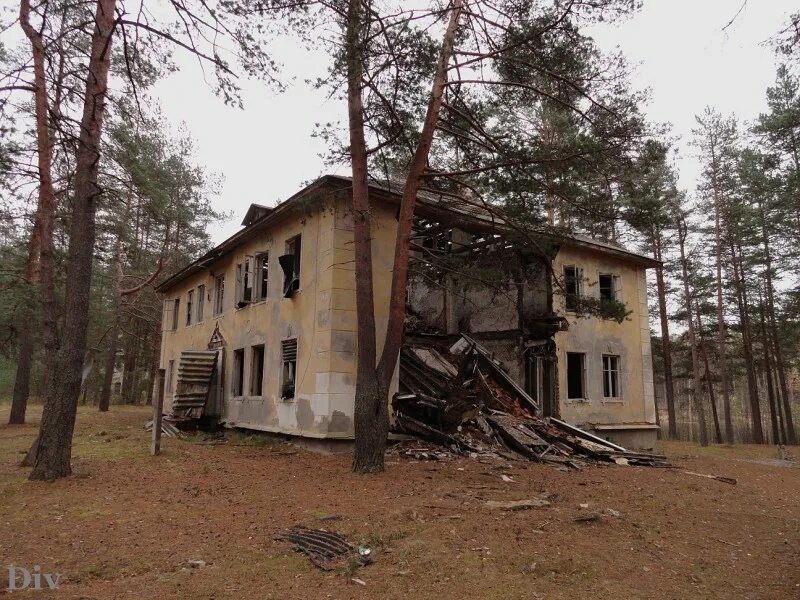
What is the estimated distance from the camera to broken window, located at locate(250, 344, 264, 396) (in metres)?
15.4

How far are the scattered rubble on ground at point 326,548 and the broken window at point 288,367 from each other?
7.34 meters

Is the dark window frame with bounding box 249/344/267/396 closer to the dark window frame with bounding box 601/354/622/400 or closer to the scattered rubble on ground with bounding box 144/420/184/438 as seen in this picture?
the scattered rubble on ground with bounding box 144/420/184/438

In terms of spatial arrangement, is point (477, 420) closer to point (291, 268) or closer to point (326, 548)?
point (291, 268)

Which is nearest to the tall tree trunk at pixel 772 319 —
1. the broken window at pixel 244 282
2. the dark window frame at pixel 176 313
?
the broken window at pixel 244 282

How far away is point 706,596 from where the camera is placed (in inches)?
175

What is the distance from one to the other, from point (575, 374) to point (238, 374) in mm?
10961

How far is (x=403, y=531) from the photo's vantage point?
232 inches

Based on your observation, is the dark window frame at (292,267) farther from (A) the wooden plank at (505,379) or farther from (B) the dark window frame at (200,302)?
(B) the dark window frame at (200,302)

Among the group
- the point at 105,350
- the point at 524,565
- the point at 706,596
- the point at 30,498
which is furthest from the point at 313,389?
the point at 105,350

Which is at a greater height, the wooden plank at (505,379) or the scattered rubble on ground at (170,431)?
the wooden plank at (505,379)

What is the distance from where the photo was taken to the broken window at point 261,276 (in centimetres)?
1573

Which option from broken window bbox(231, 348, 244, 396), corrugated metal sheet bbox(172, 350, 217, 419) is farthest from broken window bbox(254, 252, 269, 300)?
corrugated metal sheet bbox(172, 350, 217, 419)

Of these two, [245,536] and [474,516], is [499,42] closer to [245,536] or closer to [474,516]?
[474,516]

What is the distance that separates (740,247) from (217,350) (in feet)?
80.2
